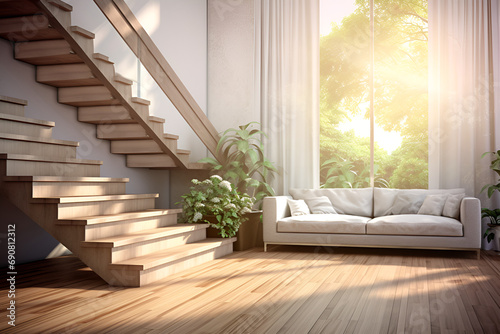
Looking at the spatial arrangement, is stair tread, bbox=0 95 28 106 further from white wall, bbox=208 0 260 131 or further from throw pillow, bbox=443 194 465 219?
throw pillow, bbox=443 194 465 219

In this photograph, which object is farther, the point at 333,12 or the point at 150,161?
the point at 333,12

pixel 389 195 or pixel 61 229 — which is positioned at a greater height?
pixel 389 195

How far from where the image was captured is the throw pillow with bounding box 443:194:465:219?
4613mm

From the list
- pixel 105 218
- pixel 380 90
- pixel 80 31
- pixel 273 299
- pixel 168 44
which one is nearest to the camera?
pixel 273 299

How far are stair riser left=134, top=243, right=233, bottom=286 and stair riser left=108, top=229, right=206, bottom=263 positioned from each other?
198 mm

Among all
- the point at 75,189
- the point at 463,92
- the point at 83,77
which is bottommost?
the point at 75,189

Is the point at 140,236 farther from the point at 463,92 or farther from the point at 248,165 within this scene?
the point at 463,92

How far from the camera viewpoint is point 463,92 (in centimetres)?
527

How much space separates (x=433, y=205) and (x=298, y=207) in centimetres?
135

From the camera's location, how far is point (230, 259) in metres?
4.32

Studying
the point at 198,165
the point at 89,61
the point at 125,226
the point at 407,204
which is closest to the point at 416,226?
the point at 407,204

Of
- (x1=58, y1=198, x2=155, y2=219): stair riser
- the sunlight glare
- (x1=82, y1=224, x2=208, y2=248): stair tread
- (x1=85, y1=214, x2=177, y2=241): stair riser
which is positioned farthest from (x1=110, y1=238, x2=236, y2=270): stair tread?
the sunlight glare

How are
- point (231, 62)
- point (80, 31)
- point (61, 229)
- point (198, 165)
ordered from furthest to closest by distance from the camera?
point (231, 62) < point (198, 165) < point (80, 31) < point (61, 229)

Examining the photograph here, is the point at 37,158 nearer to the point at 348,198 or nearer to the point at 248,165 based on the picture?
the point at 248,165
